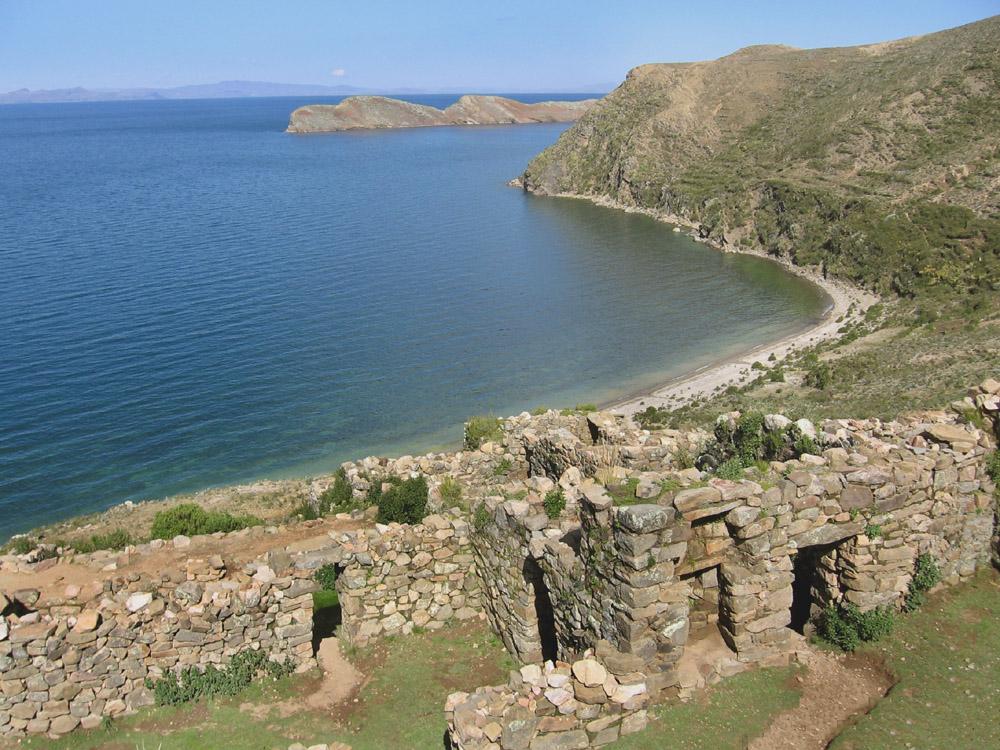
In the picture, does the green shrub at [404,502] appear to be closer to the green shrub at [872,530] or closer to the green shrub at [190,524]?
the green shrub at [190,524]

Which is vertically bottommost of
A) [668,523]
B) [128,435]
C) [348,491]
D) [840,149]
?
[128,435]

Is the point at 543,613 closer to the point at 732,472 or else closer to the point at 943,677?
the point at 732,472

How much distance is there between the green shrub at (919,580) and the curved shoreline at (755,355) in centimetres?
3115

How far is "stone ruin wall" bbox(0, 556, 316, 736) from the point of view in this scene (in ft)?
41.0

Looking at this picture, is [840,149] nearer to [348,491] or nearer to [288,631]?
[348,491]

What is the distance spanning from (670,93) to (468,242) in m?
63.5

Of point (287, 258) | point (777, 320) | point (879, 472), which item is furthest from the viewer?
point (287, 258)

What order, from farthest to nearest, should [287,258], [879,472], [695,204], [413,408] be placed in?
1. [695,204]
2. [287,258]
3. [413,408]
4. [879,472]

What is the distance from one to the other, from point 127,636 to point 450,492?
8.77 metres

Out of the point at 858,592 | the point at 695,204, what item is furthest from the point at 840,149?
the point at 858,592

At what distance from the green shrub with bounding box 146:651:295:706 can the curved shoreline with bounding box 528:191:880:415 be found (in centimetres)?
3282

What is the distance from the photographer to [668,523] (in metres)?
10.7

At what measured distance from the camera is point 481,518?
14.6 metres

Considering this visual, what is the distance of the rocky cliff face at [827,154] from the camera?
2736 inches
